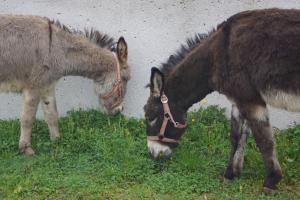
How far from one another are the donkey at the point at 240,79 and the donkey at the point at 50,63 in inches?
41.4

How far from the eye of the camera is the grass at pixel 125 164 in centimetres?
464

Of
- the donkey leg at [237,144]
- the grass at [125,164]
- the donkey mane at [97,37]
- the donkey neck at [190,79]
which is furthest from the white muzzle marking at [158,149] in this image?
the donkey mane at [97,37]

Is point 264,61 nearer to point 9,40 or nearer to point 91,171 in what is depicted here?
point 91,171

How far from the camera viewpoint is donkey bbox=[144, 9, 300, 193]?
167 inches

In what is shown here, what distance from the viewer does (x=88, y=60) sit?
575 centimetres

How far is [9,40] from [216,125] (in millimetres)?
2439

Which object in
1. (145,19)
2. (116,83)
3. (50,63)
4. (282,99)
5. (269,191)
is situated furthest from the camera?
(145,19)

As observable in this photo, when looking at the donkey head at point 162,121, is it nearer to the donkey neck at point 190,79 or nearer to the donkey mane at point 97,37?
the donkey neck at point 190,79

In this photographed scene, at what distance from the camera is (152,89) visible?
4.86 meters

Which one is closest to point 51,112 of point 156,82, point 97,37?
point 97,37

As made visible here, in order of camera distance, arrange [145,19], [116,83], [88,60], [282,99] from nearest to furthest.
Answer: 1. [282,99]
2. [88,60]
3. [116,83]
4. [145,19]

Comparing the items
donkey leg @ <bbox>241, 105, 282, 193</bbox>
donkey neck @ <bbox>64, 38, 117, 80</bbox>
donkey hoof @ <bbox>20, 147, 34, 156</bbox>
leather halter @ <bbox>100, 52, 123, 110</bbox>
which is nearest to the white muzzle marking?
donkey leg @ <bbox>241, 105, 282, 193</bbox>

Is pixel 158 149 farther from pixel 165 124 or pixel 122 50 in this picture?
pixel 122 50

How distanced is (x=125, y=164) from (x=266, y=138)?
1419mm
